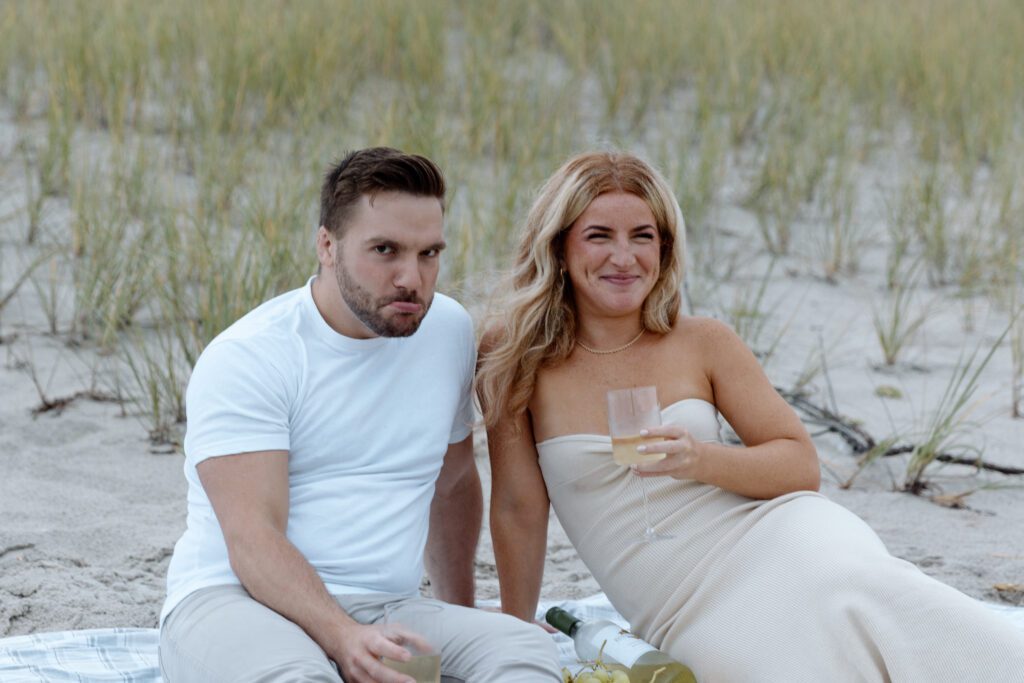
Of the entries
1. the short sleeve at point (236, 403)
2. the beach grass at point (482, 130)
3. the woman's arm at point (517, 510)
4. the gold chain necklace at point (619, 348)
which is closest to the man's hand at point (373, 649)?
the short sleeve at point (236, 403)

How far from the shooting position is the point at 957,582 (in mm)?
3951

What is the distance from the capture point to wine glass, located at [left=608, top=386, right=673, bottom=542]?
2852 mm

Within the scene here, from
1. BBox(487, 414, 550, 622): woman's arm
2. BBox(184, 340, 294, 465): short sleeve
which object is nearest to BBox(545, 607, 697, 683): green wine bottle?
BBox(487, 414, 550, 622): woman's arm

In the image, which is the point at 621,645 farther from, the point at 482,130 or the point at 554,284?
the point at 482,130

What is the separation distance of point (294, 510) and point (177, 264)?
279 cm

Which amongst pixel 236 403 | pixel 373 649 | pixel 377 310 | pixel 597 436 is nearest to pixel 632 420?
pixel 597 436

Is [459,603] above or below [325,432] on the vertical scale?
below

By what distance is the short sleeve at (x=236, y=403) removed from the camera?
2771 millimetres

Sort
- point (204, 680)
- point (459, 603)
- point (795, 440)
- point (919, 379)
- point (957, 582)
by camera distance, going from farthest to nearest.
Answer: point (919, 379)
point (957, 582)
point (459, 603)
point (795, 440)
point (204, 680)

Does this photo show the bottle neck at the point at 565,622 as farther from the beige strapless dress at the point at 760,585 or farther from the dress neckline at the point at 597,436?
the dress neckline at the point at 597,436

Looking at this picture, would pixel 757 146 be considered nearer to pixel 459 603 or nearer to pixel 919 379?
pixel 919 379

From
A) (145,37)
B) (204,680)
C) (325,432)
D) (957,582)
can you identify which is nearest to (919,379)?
(957,582)

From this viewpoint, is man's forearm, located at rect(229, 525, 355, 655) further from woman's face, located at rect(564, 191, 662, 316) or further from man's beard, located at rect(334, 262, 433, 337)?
woman's face, located at rect(564, 191, 662, 316)

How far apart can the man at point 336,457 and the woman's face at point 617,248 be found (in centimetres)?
39
